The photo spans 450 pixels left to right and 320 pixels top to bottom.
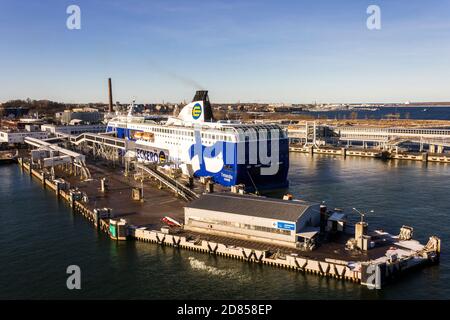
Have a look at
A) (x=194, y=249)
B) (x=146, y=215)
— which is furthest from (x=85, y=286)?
(x=146, y=215)

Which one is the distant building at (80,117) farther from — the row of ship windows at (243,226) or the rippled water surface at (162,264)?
the row of ship windows at (243,226)

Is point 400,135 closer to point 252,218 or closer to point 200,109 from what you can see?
point 200,109

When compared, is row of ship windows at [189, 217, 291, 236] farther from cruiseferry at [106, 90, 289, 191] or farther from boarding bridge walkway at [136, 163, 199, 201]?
cruiseferry at [106, 90, 289, 191]

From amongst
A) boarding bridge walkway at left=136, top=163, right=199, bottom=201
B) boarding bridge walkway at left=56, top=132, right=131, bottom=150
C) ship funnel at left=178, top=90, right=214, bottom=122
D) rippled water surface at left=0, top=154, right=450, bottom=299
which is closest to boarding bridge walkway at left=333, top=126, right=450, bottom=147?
rippled water surface at left=0, top=154, right=450, bottom=299

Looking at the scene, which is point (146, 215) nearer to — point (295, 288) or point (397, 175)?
point (295, 288)

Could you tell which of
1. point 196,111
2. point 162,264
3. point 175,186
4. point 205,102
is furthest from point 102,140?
point 162,264

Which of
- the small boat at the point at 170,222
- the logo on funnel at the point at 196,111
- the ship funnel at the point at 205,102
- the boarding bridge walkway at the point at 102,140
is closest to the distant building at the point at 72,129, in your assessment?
the boarding bridge walkway at the point at 102,140
